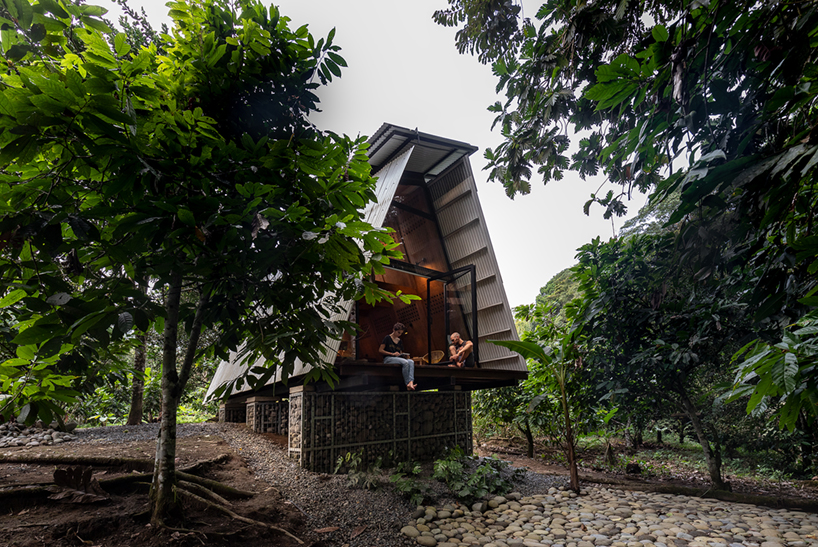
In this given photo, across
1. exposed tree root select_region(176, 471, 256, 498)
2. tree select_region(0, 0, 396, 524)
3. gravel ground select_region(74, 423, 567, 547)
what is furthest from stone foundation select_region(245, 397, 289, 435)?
tree select_region(0, 0, 396, 524)

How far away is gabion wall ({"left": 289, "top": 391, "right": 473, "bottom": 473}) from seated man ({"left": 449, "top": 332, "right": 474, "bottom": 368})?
40.9 inches

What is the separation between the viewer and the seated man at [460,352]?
679cm

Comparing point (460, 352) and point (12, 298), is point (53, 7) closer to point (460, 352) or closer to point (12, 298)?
point (12, 298)

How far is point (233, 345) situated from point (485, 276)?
16.9ft

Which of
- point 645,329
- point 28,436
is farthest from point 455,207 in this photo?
point 28,436

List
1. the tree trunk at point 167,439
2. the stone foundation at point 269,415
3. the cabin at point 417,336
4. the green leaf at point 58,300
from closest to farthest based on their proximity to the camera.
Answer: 1. the green leaf at point 58,300
2. the tree trunk at point 167,439
3. the cabin at point 417,336
4. the stone foundation at point 269,415

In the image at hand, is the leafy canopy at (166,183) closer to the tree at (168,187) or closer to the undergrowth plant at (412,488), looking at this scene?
the tree at (168,187)

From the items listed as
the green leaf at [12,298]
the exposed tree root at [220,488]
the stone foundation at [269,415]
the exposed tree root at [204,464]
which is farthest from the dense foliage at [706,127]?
the stone foundation at [269,415]

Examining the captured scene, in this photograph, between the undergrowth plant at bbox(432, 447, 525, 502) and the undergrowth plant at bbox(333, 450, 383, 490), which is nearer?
the undergrowth plant at bbox(333, 450, 383, 490)

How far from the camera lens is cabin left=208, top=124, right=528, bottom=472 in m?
6.07

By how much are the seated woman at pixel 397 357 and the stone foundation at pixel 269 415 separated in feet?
9.41

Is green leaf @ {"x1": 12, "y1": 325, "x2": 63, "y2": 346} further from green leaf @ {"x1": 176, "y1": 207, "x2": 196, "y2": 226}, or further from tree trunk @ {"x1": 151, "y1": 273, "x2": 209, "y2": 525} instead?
tree trunk @ {"x1": 151, "y1": 273, "x2": 209, "y2": 525}

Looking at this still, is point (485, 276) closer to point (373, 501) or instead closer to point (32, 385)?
point (373, 501)

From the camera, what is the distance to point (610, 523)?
14.8ft
